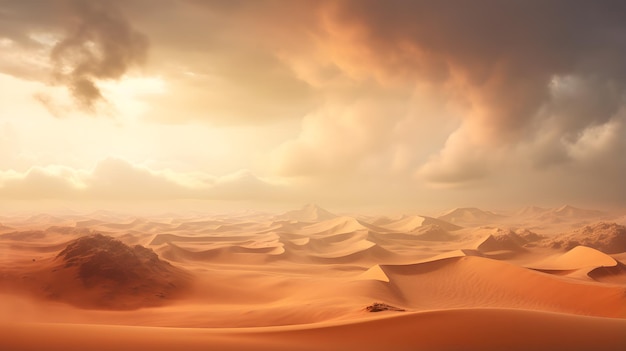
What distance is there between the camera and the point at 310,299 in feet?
47.3

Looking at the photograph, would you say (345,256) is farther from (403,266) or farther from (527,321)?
(527,321)

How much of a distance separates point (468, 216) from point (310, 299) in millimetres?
102893

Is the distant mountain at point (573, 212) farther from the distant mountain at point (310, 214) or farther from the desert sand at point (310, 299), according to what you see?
the desert sand at point (310, 299)

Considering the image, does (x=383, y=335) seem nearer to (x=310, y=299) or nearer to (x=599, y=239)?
(x=310, y=299)

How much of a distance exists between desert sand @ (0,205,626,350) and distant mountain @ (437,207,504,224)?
62.3 meters

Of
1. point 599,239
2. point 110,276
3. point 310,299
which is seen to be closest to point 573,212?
point 599,239

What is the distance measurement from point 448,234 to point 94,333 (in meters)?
53.1

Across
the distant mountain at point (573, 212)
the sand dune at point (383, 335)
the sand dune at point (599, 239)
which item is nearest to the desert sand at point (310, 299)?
the sand dune at point (383, 335)

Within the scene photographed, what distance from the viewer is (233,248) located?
3525 cm

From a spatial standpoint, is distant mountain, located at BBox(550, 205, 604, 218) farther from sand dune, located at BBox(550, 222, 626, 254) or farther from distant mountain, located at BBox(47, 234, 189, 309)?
distant mountain, located at BBox(47, 234, 189, 309)

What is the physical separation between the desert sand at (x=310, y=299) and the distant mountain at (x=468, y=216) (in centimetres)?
6233

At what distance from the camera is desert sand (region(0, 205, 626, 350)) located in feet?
18.2

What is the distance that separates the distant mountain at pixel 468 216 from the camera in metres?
100

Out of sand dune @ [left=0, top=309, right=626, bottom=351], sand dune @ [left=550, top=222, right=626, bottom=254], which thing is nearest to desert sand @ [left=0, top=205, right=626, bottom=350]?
sand dune @ [left=0, top=309, right=626, bottom=351]
